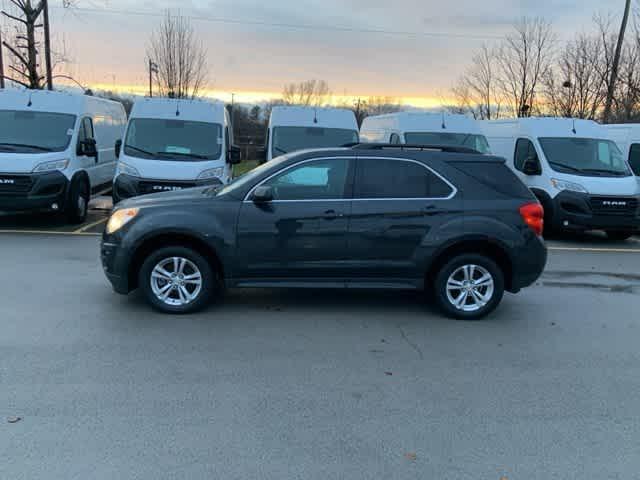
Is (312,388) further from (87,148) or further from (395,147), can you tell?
(87,148)

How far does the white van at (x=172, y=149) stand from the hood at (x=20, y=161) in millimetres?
1366

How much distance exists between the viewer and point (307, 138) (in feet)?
38.3

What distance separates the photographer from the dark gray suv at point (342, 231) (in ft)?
18.7

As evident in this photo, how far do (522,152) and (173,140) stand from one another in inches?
294

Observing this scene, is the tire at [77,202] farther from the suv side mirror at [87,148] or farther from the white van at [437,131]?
the white van at [437,131]

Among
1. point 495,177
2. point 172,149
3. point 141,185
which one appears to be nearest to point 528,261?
point 495,177

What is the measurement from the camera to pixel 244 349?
4.91m

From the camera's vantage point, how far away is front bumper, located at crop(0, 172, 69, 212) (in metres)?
9.90

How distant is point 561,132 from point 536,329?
748 centimetres

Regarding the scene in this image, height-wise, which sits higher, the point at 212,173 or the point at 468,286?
the point at 212,173

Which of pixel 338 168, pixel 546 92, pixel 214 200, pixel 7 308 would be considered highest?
pixel 546 92

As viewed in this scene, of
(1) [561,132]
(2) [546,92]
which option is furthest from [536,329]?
(2) [546,92]

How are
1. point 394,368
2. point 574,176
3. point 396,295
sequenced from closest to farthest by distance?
1. point 394,368
2. point 396,295
3. point 574,176

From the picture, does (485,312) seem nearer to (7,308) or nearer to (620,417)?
(620,417)
